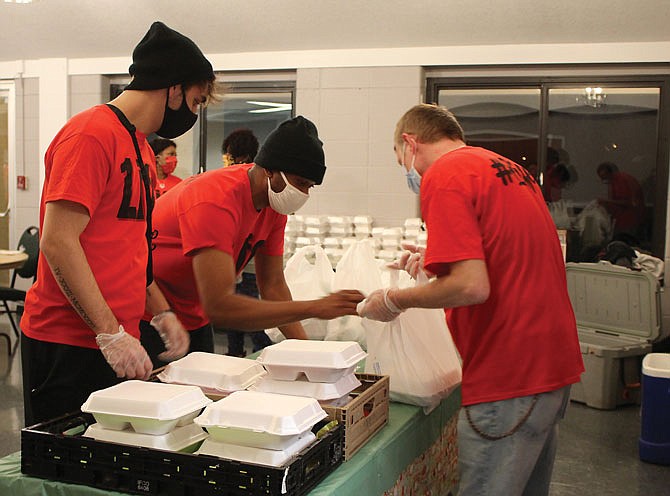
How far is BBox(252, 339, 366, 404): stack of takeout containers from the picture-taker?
185cm

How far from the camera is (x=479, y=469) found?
75.0 inches

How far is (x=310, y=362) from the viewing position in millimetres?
1865

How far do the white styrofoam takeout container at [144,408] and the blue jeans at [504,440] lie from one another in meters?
0.74

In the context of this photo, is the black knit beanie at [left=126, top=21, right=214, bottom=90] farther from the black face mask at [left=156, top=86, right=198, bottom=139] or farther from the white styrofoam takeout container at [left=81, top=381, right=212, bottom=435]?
the white styrofoam takeout container at [left=81, top=381, right=212, bottom=435]

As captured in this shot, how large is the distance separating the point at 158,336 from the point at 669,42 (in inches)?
206

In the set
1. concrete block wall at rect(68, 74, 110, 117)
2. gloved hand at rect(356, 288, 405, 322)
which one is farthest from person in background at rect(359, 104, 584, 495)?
concrete block wall at rect(68, 74, 110, 117)

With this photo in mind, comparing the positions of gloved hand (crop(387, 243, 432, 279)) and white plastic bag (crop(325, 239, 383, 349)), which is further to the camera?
white plastic bag (crop(325, 239, 383, 349))

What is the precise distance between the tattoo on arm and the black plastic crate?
23cm

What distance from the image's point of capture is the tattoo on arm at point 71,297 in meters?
1.70

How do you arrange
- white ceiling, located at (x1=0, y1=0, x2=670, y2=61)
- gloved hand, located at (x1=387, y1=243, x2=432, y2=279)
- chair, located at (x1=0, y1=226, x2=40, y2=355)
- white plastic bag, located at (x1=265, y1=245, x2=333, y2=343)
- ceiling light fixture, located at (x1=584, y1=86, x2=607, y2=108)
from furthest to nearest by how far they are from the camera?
ceiling light fixture, located at (x1=584, y1=86, x2=607, y2=108) < chair, located at (x1=0, y1=226, x2=40, y2=355) < white ceiling, located at (x1=0, y1=0, x2=670, y2=61) < white plastic bag, located at (x1=265, y1=245, x2=333, y2=343) < gloved hand, located at (x1=387, y1=243, x2=432, y2=279)

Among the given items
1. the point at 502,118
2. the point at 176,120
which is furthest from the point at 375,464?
the point at 502,118

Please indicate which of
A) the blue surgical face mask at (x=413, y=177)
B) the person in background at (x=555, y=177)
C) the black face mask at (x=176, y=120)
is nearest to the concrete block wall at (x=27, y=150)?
the person in background at (x=555, y=177)

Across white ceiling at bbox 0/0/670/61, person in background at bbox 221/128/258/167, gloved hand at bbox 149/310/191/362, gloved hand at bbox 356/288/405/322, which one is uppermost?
white ceiling at bbox 0/0/670/61

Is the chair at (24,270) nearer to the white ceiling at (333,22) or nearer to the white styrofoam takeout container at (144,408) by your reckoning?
the white ceiling at (333,22)
